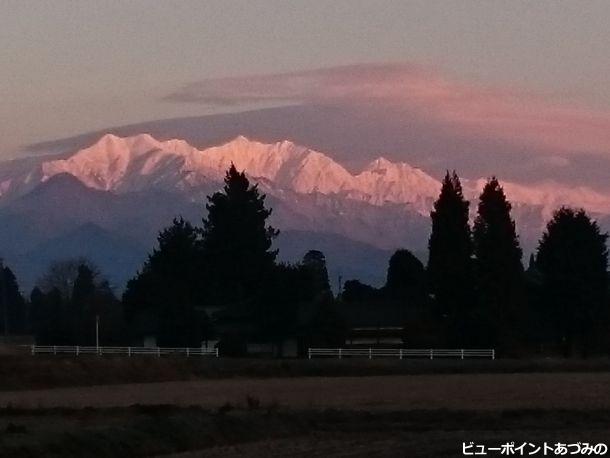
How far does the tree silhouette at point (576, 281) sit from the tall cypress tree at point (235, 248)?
2424cm

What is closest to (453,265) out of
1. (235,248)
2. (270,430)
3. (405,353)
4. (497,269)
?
(497,269)

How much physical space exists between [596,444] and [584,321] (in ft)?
215

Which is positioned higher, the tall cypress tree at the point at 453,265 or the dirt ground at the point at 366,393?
the tall cypress tree at the point at 453,265

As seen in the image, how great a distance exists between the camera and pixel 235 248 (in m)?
120

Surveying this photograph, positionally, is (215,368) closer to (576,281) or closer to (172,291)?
(172,291)

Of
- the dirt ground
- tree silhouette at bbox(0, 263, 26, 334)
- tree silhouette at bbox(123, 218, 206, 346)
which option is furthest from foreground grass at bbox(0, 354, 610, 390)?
tree silhouette at bbox(0, 263, 26, 334)

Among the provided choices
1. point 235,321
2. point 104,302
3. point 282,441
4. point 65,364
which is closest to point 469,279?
point 235,321

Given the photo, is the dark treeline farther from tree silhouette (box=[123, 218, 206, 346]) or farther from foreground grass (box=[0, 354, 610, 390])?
foreground grass (box=[0, 354, 610, 390])

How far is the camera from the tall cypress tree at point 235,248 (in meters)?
119

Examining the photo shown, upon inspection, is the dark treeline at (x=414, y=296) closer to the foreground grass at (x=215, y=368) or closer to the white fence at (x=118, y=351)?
the white fence at (x=118, y=351)

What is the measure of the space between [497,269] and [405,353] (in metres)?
8.70

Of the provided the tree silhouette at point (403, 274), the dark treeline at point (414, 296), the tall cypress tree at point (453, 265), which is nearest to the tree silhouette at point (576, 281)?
the dark treeline at point (414, 296)

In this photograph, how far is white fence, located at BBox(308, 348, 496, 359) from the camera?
87.4m

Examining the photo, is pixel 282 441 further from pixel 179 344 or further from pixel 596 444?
pixel 179 344
